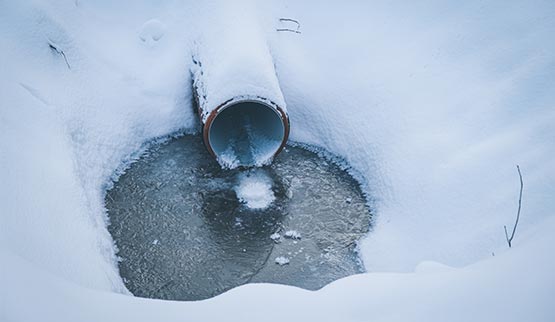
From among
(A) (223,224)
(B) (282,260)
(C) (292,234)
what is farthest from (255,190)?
(B) (282,260)

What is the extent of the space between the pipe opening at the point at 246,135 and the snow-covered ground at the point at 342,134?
409 millimetres

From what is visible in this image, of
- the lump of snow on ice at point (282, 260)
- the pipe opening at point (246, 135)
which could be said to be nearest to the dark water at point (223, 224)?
the lump of snow on ice at point (282, 260)

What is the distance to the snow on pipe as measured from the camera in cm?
428

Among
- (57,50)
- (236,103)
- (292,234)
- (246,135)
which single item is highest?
(57,50)

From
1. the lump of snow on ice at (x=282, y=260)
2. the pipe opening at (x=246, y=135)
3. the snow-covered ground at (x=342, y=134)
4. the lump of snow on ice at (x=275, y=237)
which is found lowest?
the lump of snow on ice at (x=275, y=237)

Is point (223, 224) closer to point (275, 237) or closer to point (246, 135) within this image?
point (275, 237)

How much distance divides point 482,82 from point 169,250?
3430mm

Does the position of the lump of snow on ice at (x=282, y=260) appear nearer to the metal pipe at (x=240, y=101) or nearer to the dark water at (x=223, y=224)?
the dark water at (x=223, y=224)

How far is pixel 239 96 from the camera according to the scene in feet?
13.9

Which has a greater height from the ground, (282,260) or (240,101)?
(240,101)

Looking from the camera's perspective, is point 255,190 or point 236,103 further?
point 255,190

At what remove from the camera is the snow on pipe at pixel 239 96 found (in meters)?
4.28

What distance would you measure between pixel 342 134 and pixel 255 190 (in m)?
1.16

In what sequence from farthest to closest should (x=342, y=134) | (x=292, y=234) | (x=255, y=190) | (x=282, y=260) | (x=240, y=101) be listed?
(x=342, y=134) → (x=255, y=190) → (x=292, y=234) → (x=240, y=101) → (x=282, y=260)
